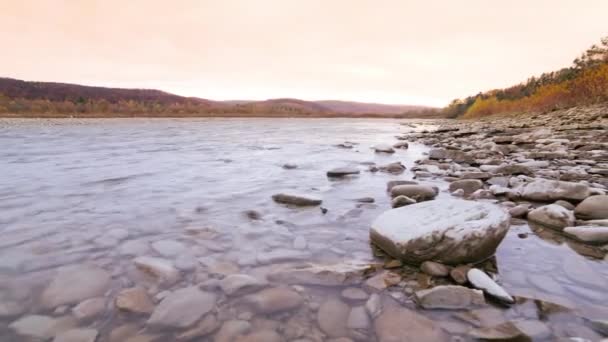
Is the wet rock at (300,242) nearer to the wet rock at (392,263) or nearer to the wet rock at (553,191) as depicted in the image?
the wet rock at (392,263)

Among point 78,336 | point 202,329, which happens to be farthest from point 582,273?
point 78,336

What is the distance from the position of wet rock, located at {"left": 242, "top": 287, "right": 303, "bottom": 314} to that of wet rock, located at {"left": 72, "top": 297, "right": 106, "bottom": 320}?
2.16ft

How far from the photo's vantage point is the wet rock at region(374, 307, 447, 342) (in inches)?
50.2

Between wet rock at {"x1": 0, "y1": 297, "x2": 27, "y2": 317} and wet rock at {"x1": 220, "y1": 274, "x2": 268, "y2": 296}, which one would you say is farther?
wet rock at {"x1": 220, "y1": 274, "x2": 268, "y2": 296}

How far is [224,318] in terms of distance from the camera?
1417 mm

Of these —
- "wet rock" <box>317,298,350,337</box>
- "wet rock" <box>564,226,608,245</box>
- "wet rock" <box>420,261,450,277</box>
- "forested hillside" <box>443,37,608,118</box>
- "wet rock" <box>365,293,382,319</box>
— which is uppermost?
"forested hillside" <box>443,37,608,118</box>

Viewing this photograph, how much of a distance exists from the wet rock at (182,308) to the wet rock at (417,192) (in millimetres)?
2290

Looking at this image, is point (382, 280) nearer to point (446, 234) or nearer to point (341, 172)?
point (446, 234)

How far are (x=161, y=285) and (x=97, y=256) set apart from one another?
2.22 ft

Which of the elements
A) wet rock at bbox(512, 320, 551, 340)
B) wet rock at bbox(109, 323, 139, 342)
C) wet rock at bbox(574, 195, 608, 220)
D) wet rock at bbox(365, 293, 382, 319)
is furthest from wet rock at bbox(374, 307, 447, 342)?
wet rock at bbox(574, 195, 608, 220)

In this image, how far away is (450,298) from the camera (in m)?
1.47

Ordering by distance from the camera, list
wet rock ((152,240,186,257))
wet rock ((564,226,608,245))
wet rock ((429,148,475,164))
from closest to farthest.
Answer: wet rock ((564,226,608,245))
wet rock ((152,240,186,257))
wet rock ((429,148,475,164))

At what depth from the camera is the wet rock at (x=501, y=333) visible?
1.21 m

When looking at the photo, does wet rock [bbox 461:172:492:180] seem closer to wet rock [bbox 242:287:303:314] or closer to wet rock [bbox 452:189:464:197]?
wet rock [bbox 452:189:464:197]
